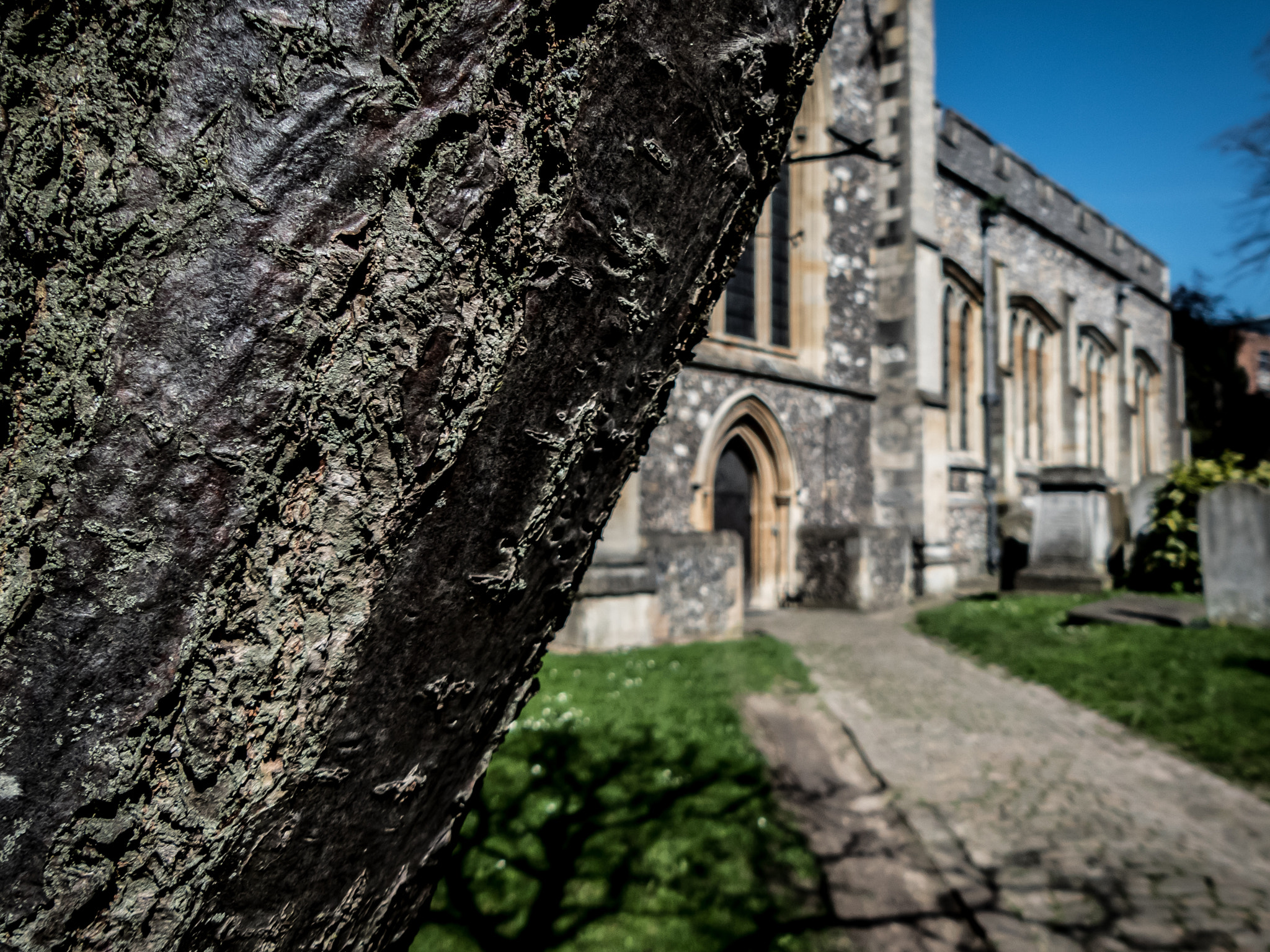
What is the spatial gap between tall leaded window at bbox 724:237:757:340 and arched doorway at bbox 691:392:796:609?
127 cm

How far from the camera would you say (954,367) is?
14500 mm

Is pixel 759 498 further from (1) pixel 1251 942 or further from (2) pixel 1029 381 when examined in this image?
(2) pixel 1029 381

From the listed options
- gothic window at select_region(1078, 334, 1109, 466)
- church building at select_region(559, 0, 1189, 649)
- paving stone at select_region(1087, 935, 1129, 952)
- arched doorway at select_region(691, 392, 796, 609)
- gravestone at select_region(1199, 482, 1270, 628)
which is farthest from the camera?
gothic window at select_region(1078, 334, 1109, 466)

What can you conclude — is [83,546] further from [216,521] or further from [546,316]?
[546,316]

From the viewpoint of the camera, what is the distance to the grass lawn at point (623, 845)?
8.15 ft

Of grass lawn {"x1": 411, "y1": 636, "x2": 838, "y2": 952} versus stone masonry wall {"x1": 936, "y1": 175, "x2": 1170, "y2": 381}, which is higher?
stone masonry wall {"x1": 936, "y1": 175, "x2": 1170, "y2": 381}

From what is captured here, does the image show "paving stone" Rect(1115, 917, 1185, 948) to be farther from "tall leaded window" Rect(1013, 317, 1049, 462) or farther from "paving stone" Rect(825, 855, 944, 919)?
"tall leaded window" Rect(1013, 317, 1049, 462)

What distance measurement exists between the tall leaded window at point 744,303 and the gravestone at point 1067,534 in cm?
485

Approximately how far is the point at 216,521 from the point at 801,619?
9444 mm

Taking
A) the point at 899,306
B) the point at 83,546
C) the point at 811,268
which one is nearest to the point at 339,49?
the point at 83,546

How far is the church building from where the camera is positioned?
740 centimetres

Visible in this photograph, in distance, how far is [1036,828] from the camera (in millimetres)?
3541

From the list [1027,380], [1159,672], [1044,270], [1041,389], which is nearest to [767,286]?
[1159,672]

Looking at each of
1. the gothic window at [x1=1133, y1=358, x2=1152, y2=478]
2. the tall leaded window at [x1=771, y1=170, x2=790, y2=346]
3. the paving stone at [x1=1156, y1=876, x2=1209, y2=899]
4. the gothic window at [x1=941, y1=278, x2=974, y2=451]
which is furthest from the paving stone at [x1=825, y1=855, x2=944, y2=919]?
the gothic window at [x1=1133, y1=358, x2=1152, y2=478]
